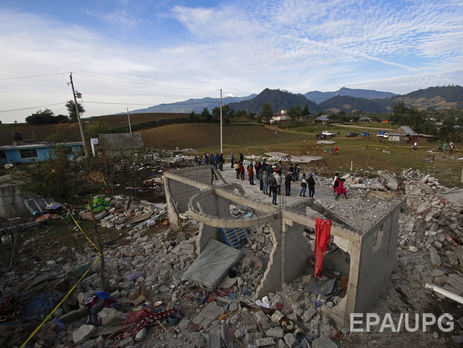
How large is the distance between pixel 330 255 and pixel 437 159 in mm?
22692

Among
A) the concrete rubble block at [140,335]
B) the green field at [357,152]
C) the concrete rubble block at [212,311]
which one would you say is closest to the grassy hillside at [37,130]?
the green field at [357,152]

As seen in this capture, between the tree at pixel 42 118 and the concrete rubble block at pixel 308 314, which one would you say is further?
the tree at pixel 42 118

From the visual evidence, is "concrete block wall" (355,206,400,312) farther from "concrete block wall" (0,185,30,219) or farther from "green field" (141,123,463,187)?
"concrete block wall" (0,185,30,219)

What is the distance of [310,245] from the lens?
945cm

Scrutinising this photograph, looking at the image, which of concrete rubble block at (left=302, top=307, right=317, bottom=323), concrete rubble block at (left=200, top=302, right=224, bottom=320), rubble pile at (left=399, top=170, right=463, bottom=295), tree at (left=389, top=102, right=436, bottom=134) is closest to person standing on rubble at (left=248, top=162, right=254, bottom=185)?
rubble pile at (left=399, top=170, right=463, bottom=295)

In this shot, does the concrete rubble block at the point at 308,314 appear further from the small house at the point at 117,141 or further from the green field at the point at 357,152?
the small house at the point at 117,141

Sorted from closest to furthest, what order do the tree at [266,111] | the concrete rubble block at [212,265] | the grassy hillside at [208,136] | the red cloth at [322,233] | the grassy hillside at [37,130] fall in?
1. the red cloth at [322,233]
2. the concrete rubble block at [212,265]
3. the grassy hillside at [208,136]
4. the grassy hillside at [37,130]
5. the tree at [266,111]

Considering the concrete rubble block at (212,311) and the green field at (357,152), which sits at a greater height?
the green field at (357,152)

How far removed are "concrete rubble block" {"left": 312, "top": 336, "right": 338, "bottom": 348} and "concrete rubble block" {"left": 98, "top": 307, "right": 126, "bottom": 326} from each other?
533cm

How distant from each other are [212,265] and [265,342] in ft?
10.9

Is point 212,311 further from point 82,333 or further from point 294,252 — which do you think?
point 82,333

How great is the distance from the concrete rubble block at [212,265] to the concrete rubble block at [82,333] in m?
2.98

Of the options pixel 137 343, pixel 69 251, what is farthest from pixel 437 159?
pixel 69 251

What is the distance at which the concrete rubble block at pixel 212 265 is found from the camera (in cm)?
819
